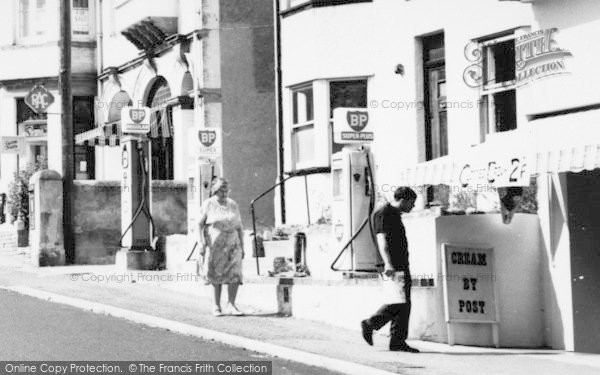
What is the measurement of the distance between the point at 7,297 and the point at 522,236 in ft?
27.6

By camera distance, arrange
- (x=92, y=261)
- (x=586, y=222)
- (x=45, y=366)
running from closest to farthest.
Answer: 1. (x=45, y=366)
2. (x=586, y=222)
3. (x=92, y=261)

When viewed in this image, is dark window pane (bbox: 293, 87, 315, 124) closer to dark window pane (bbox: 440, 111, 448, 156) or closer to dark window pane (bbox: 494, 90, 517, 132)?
dark window pane (bbox: 440, 111, 448, 156)

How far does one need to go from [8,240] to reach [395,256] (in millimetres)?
19081

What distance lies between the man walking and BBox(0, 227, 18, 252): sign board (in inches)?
712

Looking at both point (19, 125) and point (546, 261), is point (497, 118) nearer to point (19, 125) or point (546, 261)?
Result: point (546, 261)

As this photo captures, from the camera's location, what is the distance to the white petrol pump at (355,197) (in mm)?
17359

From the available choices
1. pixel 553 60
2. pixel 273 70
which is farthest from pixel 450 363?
pixel 273 70

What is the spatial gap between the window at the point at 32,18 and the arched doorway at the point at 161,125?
261 inches

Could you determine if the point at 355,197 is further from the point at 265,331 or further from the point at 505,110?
the point at 505,110

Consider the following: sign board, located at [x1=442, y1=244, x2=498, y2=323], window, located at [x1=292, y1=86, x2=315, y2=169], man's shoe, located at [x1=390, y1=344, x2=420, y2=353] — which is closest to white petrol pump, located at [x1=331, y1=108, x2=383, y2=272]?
sign board, located at [x1=442, y1=244, x2=498, y2=323]

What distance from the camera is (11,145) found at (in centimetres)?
3500

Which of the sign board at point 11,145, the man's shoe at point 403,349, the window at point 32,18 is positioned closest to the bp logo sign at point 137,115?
the man's shoe at point 403,349

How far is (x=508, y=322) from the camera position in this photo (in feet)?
52.4

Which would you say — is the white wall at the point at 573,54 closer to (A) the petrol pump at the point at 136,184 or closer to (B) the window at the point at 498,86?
(B) the window at the point at 498,86
